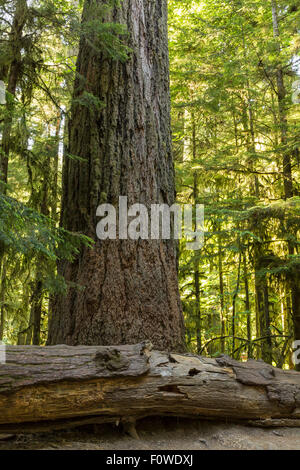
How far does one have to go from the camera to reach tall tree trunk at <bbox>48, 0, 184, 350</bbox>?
372 cm

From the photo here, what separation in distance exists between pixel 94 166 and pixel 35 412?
2495mm

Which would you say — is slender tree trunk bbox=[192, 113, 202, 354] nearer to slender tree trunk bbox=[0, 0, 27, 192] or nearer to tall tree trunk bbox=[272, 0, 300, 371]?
tall tree trunk bbox=[272, 0, 300, 371]

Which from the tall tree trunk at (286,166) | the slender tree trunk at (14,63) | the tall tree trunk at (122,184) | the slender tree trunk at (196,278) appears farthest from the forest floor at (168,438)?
the slender tree trunk at (196,278)

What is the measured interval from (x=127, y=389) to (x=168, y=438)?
649 mm

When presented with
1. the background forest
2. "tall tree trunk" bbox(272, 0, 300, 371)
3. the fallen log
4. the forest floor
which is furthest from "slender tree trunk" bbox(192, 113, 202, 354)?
the forest floor

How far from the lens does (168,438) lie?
10.3 ft

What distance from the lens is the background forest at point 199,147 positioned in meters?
3.77

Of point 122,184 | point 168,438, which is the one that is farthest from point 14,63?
point 168,438

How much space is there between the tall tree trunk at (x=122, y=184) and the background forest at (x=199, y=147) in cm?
24

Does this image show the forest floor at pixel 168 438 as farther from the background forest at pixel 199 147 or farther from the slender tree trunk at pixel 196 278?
the slender tree trunk at pixel 196 278

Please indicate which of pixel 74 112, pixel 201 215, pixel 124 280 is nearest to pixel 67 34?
pixel 74 112

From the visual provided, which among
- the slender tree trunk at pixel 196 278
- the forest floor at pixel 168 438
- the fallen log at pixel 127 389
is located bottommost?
the forest floor at pixel 168 438

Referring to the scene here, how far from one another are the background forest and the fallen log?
0.67 meters

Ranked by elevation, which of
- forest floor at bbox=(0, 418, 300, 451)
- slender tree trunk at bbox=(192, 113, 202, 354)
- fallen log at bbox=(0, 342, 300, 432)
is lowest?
forest floor at bbox=(0, 418, 300, 451)
